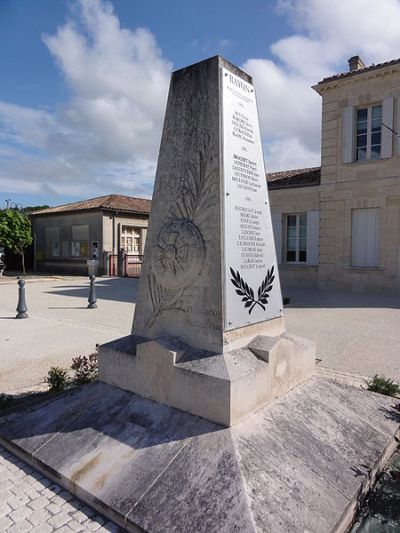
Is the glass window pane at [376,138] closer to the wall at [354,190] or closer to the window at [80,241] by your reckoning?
the wall at [354,190]

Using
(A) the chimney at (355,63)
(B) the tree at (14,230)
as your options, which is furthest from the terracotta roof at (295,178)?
(B) the tree at (14,230)

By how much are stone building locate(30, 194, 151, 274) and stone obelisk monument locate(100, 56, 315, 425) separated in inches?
741

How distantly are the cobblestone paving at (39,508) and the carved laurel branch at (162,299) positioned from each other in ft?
4.39

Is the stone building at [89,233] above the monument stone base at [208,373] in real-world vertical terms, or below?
above

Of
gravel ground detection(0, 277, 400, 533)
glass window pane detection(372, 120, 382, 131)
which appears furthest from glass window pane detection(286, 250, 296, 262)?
glass window pane detection(372, 120, 382, 131)

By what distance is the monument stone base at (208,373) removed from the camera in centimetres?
255

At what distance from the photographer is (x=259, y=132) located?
335 centimetres

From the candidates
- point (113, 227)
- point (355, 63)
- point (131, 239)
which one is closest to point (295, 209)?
point (355, 63)

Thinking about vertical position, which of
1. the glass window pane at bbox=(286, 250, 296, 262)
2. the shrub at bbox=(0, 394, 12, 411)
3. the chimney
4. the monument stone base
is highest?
the chimney

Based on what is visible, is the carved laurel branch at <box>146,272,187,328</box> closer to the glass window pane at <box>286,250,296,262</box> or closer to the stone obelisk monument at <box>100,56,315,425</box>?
the stone obelisk monument at <box>100,56,315,425</box>

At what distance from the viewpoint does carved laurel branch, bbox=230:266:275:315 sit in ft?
9.60

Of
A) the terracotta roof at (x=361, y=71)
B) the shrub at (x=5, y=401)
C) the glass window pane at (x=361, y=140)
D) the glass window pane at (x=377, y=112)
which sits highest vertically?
the terracotta roof at (x=361, y=71)

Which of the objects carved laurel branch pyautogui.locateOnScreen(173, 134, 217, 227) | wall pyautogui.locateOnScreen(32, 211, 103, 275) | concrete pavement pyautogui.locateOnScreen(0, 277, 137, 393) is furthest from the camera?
wall pyautogui.locateOnScreen(32, 211, 103, 275)

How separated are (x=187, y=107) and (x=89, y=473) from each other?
2730mm
